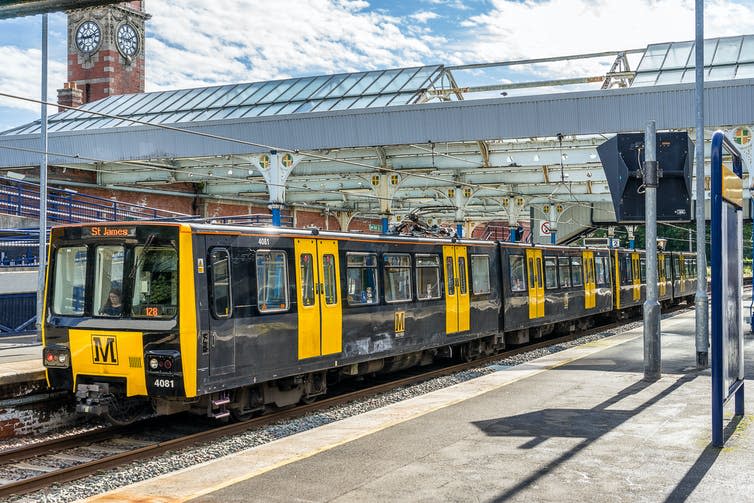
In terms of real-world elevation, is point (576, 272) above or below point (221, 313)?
above

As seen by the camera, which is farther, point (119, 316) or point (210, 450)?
point (119, 316)

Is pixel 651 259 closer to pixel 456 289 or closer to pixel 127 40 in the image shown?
pixel 456 289

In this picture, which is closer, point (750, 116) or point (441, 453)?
point (441, 453)

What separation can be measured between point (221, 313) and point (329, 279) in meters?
2.76

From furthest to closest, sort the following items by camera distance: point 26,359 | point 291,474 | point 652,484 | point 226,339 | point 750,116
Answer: point 750,116 → point 26,359 → point 226,339 → point 291,474 → point 652,484

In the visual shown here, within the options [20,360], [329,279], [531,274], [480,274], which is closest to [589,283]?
Result: [531,274]

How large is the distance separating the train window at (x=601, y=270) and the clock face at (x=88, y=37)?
51.7m

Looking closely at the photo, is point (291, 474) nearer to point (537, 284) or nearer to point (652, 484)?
point (652, 484)

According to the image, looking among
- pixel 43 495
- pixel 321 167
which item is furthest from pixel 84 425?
pixel 321 167

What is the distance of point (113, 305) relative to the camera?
11.2m

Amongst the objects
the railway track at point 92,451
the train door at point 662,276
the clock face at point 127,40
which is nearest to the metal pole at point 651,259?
the railway track at point 92,451

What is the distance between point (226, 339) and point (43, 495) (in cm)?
328

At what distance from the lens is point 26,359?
48.9 ft

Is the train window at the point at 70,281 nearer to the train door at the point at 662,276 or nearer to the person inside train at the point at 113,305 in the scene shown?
the person inside train at the point at 113,305
